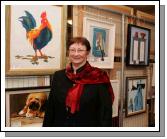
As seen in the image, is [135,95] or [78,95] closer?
[78,95]

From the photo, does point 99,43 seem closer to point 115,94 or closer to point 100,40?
point 100,40

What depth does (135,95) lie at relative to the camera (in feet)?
4.96

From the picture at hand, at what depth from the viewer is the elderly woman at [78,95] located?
1.35 m

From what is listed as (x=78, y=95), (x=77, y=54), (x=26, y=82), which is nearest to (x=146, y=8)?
(x=77, y=54)

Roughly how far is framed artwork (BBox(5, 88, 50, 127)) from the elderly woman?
0.04 meters

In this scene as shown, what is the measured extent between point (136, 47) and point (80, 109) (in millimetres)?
476

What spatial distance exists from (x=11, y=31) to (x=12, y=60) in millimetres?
143

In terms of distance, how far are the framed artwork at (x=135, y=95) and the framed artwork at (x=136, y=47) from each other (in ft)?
0.32

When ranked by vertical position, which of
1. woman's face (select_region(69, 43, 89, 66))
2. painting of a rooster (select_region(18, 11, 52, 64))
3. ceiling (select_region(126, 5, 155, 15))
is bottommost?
woman's face (select_region(69, 43, 89, 66))

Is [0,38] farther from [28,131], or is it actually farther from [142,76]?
[142,76]

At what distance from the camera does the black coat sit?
135 cm

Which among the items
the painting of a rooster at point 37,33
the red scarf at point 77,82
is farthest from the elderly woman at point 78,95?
the painting of a rooster at point 37,33

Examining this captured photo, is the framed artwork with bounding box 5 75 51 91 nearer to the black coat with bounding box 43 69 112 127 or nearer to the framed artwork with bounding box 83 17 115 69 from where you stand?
the black coat with bounding box 43 69 112 127

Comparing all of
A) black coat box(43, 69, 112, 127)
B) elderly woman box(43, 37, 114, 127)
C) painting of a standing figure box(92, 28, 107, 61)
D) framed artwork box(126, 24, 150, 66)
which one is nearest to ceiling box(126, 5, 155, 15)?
framed artwork box(126, 24, 150, 66)
